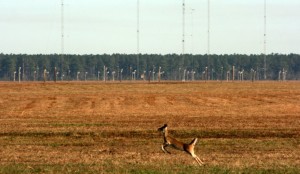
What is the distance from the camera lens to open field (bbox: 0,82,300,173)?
78.4 ft

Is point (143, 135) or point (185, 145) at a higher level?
point (185, 145)

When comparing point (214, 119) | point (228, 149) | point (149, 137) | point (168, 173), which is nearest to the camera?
point (168, 173)

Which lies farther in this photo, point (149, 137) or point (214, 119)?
point (214, 119)

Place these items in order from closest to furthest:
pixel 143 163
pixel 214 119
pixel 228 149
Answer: pixel 143 163
pixel 228 149
pixel 214 119

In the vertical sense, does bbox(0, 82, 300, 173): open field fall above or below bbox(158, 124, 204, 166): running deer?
below

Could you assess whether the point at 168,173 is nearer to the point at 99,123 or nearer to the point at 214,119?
the point at 99,123

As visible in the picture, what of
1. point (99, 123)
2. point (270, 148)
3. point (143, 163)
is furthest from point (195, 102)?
point (143, 163)

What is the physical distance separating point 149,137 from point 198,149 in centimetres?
673

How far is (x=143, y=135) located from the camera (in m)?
38.3

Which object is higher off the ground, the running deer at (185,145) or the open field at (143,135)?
the running deer at (185,145)

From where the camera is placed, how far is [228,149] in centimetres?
3044

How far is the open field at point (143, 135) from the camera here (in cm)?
2391

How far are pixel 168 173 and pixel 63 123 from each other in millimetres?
26460

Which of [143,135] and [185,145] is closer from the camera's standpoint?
[185,145]
